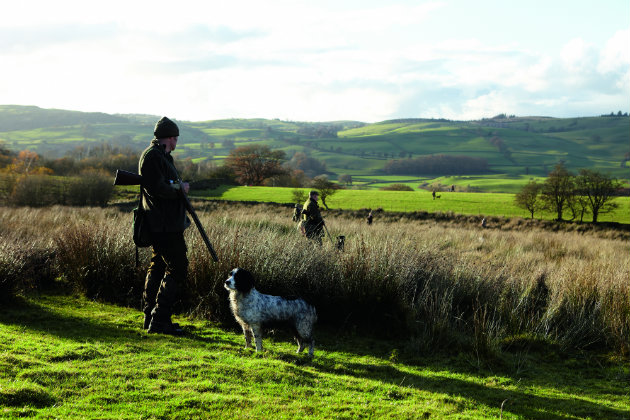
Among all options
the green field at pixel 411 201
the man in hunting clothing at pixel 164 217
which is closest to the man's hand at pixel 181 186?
the man in hunting clothing at pixel 164 217

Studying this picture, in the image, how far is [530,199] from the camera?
156 ft

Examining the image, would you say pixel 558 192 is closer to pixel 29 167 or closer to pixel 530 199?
pixel 530 199

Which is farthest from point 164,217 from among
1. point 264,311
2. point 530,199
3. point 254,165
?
point 254,165

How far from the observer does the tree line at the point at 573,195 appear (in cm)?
4441

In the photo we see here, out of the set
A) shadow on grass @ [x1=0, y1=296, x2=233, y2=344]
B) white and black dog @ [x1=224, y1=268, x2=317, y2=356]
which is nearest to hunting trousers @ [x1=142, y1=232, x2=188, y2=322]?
shadow on grass @ [x1=0, y1=296, x2=233, y2=344]

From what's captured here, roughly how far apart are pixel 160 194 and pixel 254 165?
7463 cm

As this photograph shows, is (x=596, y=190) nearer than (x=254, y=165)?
Yes

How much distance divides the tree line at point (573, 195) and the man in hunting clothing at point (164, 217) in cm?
4652

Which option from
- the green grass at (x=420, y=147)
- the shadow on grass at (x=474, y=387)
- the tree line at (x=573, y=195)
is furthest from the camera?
the green grass at (x=420, y=147)

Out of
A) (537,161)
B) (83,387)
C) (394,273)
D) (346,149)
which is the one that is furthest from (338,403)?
(346,149)

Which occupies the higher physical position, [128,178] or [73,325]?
[128,178]

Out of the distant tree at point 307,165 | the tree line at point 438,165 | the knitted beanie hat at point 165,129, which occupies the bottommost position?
the knitted beanie hat at point 165,129

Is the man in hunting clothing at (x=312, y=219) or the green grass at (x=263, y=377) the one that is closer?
the green grass at (x=263, y=377)

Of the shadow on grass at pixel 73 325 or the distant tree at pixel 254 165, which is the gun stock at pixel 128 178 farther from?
the distant tree at pixel 254 165
